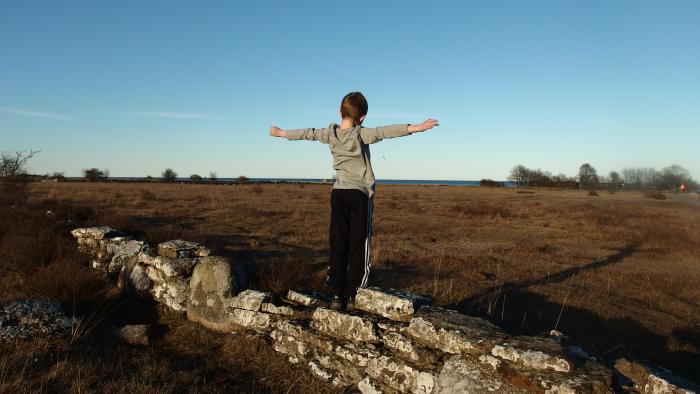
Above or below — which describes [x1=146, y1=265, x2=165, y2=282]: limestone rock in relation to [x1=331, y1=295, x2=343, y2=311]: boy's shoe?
below

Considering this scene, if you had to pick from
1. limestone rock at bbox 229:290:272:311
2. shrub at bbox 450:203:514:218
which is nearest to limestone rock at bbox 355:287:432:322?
limestone rock at bbox 229:290:272:311

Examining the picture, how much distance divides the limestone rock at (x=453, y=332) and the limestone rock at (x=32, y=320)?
151 inches

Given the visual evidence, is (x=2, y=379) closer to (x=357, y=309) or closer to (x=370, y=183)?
(x=357, y=309)

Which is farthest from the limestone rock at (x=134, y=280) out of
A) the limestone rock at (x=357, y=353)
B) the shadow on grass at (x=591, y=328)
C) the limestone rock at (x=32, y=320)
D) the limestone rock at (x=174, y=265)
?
the shadow on grass at (x=591, y=328)

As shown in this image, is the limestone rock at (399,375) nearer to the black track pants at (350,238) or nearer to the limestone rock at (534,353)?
the limestone rock at (534,353)

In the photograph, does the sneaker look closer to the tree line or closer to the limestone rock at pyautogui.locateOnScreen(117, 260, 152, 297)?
the limestone rock at pyautogui.locateOnScreen(117, 260, 152, 297)

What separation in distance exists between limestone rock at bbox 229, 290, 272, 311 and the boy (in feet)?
3.17

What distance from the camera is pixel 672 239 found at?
16.5 meters

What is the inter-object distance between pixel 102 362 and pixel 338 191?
2.82m

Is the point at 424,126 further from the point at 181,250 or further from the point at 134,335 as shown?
the point at 181,250

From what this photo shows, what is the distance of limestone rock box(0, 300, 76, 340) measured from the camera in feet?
14.5

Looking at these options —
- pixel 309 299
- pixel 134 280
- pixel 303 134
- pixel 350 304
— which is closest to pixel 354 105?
pixel 303 134

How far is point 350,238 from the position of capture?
4480 millimetres

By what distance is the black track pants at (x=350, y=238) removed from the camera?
4297 mm
